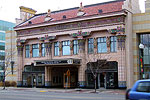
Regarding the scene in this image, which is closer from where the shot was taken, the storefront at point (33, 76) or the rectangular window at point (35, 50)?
the storefront at point (33, 76)

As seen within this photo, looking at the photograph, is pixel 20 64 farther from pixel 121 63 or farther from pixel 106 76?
pixel 121 63

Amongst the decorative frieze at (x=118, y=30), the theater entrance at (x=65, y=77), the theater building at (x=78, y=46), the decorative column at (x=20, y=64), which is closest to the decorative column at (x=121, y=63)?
the theater building at (x=78, y=46)

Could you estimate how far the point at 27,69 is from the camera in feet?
161

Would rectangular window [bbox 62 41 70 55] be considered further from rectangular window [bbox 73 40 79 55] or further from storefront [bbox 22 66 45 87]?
storefront [bbox 22 66 45 87]

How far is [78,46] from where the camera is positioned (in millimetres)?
42500

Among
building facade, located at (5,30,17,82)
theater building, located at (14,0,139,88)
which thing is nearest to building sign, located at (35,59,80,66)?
theater building, located at (14,0,139,88)

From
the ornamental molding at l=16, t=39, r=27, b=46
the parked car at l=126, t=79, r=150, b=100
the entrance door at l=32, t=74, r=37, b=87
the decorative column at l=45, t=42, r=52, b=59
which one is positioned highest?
the ornamental molding at l=16, t=39, r=27, b=46

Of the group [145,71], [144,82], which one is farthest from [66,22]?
[144,82]

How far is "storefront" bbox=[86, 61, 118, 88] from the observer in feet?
129

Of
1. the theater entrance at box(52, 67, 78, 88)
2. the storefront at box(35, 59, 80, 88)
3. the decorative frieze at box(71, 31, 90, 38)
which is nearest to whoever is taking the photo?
the decorative frieze at box(71, 31, 90, 38)

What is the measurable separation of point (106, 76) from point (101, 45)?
4.49 m

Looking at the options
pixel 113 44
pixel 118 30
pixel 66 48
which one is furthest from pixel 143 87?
pixel 66 48

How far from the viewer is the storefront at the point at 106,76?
39406 millimetres

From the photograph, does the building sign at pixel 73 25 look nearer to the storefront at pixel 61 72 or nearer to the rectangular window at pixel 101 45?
the rectangular window at pixel 101 45
